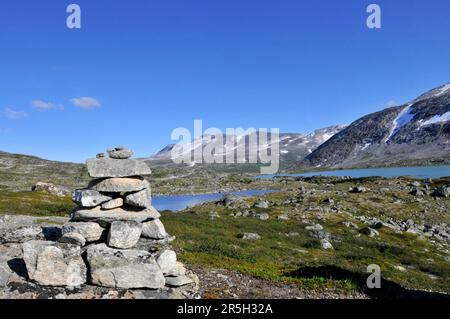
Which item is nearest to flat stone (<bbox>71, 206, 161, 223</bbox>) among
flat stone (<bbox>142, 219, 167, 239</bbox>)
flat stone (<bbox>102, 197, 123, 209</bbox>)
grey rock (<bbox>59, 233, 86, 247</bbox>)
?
flat stone (<bbox>102, 197, 123, 209</bbox>)

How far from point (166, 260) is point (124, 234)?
101 inches

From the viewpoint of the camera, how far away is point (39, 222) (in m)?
33.2

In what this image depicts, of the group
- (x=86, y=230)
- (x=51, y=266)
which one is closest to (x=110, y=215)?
(x=86, y=230)

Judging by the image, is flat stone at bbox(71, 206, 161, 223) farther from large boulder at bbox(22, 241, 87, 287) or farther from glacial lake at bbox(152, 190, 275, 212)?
glacial lake at bbox(152, 190, 275, 212)

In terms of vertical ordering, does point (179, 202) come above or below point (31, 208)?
below

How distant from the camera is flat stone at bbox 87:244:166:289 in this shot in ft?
55.7

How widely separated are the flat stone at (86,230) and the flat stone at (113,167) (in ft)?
8.18

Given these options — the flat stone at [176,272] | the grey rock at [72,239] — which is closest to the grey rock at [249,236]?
the flat stone at [176,272]

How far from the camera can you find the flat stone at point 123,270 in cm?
1698

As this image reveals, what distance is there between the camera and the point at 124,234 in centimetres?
1942

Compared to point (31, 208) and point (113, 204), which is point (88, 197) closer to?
point (113, 204)

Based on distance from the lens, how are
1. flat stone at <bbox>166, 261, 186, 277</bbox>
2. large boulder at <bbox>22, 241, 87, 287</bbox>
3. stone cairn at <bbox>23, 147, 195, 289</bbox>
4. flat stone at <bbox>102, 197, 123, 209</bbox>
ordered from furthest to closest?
flat stone at <bbox>102, 197, 123, 209</bbox>
flat stone at <bbox>166, 261, 186, 277</bbox>
stone cairn at <bbox>23, 147, 195, 289</bbox>
large boulder at <bbox>22, 241, 87, 287</bbox>

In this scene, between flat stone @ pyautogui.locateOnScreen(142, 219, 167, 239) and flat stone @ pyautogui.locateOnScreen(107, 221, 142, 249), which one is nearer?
flat stone @ pyautogui.locateOnScreen(107, 221, 142, 249)
